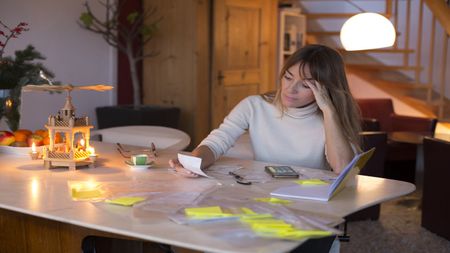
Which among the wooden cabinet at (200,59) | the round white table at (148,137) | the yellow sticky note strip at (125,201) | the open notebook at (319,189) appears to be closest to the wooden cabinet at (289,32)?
the wooden cabinet at (200,59)

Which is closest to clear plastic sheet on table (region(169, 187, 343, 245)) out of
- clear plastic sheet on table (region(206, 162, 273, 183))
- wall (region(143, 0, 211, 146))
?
clear plastic sheet on table (region(206, 162, 273, 183))

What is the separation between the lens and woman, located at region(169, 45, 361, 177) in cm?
257

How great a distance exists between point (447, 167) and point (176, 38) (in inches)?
118

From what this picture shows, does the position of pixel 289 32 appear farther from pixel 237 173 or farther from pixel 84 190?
pixel 84 190

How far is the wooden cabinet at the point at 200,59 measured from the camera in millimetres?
5996

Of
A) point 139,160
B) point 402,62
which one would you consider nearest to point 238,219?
point 139,160

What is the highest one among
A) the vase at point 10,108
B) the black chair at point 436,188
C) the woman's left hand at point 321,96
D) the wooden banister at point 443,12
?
the wooden banister at point 443,12

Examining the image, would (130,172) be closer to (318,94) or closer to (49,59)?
(318,94)

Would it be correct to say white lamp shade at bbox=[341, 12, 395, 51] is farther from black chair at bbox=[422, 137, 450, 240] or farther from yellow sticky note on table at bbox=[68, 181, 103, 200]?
yellow sticky note on table at bbox=[68, 181, 103, 200]

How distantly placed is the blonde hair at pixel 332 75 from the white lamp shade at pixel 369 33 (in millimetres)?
2465

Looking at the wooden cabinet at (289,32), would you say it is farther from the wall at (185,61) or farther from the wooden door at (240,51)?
the wall at (185,61)

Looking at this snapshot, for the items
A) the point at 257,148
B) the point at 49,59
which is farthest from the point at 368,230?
the point at 49,59

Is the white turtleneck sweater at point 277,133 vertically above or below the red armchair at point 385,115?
above

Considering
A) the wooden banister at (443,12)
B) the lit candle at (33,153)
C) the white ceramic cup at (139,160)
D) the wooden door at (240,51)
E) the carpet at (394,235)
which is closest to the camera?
the white ceramic cup at (139,160)
